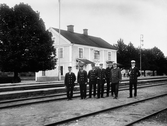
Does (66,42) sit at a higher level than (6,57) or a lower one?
higher

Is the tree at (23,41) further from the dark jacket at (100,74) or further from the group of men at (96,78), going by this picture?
the dark jacket at (100,74)

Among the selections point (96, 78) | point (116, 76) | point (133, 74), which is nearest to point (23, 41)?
point (96, 78)

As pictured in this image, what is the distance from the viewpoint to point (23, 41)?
22969 mm

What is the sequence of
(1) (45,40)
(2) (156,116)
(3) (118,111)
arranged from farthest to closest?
1. (1) (45,40)
2. (3) (118,111)
3. (2) (156,116)

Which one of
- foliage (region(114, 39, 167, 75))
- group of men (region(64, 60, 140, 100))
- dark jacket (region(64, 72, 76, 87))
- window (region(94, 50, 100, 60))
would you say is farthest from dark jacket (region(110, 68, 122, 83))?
foliage (region(114, 39, 167, 75))

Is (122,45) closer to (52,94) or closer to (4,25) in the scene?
(4,25)

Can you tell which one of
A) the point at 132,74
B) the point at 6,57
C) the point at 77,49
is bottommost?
the point at 132,74

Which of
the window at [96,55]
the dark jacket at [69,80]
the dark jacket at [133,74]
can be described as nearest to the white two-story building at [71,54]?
the window at [96,55]

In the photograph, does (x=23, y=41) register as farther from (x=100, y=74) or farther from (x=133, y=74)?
(x=133, y=74)

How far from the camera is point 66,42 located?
112ft

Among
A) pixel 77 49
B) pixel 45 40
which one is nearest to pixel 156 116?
pixel 45 40

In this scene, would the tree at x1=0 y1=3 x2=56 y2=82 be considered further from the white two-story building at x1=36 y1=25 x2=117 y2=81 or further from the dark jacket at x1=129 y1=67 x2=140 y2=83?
the dark jacket at x1=129 y1=67 x2=140 y2=83

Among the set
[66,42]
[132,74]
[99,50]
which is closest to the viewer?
[132,74]

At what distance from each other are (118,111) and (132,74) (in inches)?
154
